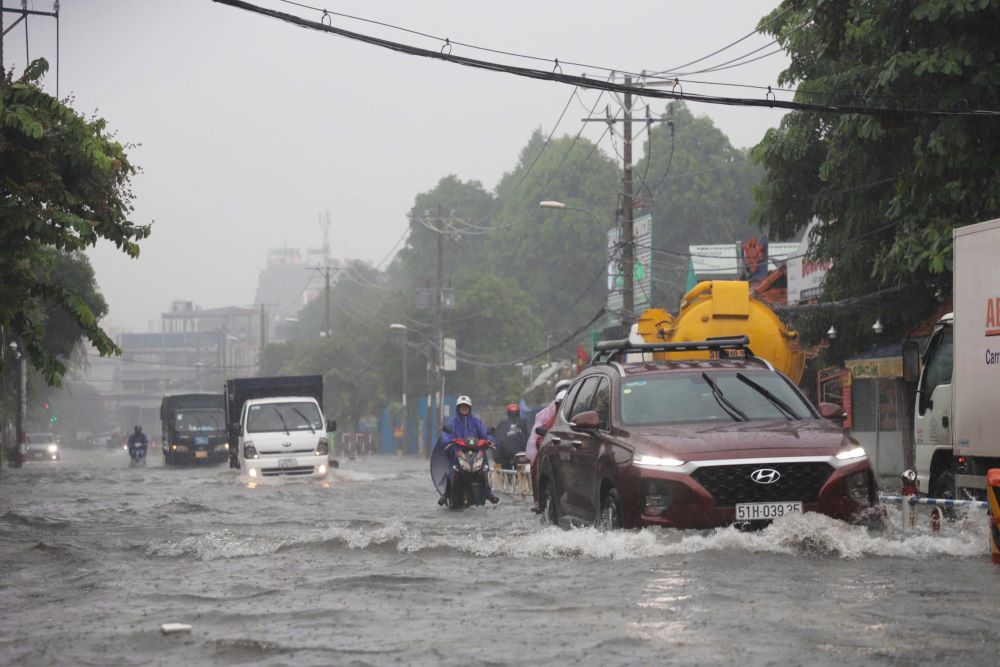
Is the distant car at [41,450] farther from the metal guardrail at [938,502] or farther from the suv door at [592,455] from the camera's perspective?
the metal guardrail at [938,502]

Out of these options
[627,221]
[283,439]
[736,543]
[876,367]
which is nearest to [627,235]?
[627,221]

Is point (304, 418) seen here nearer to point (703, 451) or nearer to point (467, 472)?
point (467, 472)

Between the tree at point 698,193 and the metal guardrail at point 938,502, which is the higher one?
the tree at point 698,193

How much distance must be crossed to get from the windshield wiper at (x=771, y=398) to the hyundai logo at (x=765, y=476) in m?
1.21

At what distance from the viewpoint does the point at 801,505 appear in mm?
10875

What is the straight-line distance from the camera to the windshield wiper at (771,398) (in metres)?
12.1

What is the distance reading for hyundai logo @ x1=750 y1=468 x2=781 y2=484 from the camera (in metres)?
10.8

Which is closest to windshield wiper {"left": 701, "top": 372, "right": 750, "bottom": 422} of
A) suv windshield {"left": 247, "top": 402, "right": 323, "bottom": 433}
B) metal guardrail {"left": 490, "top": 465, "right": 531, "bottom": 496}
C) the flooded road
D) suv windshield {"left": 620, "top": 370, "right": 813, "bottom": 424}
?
suv windshield {"left": 620, "top": 370, "right": 813, "bottom": 424}

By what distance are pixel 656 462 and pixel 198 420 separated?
40.3 meters

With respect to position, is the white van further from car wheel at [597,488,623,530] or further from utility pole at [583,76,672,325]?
car wheel at [597,488,623,530]

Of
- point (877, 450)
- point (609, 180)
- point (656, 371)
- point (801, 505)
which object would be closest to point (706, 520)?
point (801, 505)

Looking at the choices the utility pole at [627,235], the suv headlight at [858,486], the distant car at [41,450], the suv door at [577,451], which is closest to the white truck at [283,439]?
the utility pole at [627,235]

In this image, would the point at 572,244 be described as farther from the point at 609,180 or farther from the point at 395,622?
the point at 395,622

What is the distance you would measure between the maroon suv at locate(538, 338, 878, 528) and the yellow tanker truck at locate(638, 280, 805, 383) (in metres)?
7.68
